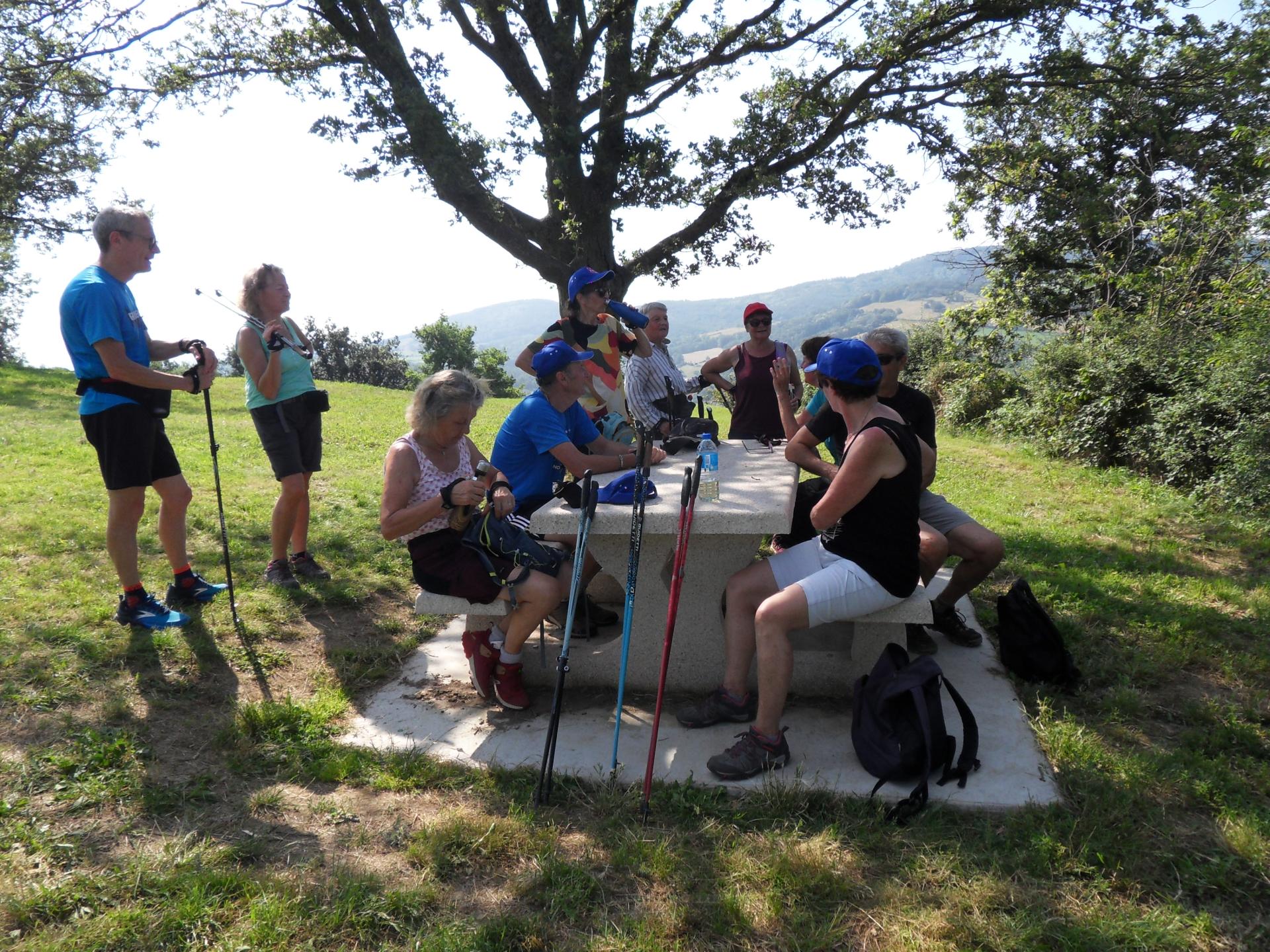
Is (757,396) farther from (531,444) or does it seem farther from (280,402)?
(280,402)

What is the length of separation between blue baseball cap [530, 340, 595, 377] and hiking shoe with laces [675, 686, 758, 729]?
180cm

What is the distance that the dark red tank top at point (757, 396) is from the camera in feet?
20.2

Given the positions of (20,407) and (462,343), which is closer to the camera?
(20,407)

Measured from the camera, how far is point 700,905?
2.47m

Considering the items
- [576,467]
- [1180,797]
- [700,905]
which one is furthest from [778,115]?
[700,905]

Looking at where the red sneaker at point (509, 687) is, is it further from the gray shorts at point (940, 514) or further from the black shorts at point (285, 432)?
the gray shorts at point (940, 514)

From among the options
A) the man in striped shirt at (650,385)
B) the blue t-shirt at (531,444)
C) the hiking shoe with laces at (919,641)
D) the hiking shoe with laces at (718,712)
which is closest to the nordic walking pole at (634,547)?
the hiking shoe with laces at (718,712)

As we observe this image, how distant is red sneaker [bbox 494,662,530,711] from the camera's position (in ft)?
12.4

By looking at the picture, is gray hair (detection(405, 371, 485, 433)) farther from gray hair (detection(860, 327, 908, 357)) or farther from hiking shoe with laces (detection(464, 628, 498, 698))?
gray hair (detection(860, 327, 908, 357))

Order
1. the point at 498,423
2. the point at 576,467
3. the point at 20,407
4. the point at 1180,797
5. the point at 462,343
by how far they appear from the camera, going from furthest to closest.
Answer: the point at 462,343 < the point at 498,423 < the point at 20,407 < the point at 576,467 < the point at 1180,797

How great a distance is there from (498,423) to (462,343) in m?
51.8

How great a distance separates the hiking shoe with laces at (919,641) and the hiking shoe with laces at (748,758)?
54.0 inches

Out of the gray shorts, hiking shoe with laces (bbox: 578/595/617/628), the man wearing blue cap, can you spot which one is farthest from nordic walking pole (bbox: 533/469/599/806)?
the gray shorts

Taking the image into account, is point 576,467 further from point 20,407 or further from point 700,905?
point 20,407
